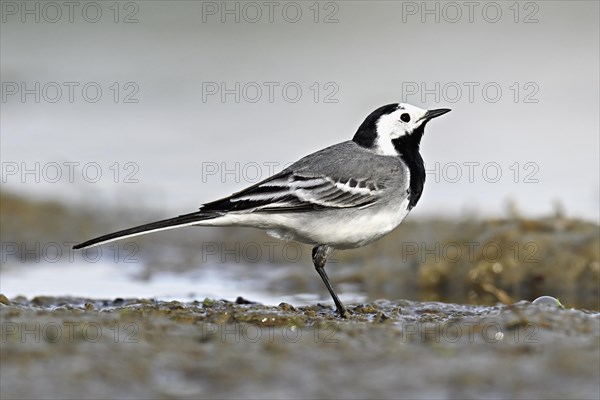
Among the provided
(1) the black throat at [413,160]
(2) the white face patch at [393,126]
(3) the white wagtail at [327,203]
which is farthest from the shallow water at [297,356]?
(2) the white face patch at [393,126]

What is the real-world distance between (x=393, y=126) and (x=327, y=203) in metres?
1.21

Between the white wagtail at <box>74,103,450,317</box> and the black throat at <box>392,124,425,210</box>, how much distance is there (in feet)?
0.04

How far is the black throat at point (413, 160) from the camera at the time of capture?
9.42 metres

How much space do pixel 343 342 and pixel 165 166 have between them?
1204 cm

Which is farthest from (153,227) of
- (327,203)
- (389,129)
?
(389,129)

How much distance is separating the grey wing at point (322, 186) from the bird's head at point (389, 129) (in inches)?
9.9

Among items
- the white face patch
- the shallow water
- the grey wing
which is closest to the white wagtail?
the grey wing

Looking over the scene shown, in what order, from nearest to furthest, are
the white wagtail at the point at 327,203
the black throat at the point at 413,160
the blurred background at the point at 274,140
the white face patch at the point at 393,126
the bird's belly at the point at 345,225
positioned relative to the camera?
the white wagtail at the point at 327,203
the bird's belly at the point at 345,225
the black throat at the point at 413,160
the white face patch at the point at 393,126
the blurred background at the point at 274,140

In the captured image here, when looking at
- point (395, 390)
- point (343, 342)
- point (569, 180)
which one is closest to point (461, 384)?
point (395, 390)

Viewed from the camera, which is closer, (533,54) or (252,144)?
(252,144)

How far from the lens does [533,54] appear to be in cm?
2219

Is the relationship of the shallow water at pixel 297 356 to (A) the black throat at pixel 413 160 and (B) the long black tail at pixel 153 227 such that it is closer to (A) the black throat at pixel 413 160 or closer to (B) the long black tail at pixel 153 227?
(B) the long black tail at pixel 153 227

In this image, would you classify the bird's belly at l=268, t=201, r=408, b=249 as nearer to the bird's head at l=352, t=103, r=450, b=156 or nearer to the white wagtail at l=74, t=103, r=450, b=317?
the white wagtail at l=74, t=103, r=450, b=317

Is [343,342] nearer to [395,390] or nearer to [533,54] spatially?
[395,390]
